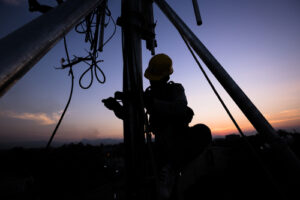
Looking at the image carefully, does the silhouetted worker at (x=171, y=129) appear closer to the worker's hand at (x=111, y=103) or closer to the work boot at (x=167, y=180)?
the work boot at (x=167, y=180)

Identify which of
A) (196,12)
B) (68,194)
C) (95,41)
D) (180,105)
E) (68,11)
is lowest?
(68,194)

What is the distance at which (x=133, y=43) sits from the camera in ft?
6.14

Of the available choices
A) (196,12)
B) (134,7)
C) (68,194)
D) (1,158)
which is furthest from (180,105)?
(1,158)

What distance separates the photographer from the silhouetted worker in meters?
1.95

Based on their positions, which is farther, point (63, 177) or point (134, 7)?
point (63, 177)

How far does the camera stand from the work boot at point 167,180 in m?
1.85

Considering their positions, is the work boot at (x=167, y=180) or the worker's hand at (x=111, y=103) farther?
the work boot at (x=167, y=180)

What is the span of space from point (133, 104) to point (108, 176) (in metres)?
26.5

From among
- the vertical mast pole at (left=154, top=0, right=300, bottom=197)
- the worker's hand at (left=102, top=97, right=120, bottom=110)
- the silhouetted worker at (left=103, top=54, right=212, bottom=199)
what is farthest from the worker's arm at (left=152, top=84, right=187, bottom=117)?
the vertical mast pole at (left=154, top=0, right=300, bottom=197)

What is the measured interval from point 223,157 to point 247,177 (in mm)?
3189

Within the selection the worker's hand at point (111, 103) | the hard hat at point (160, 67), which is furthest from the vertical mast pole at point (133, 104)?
the hard hat at point (160, 67)

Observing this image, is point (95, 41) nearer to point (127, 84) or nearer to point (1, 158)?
point (127, 84)

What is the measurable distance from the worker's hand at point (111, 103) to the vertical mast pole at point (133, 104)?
0.36ft

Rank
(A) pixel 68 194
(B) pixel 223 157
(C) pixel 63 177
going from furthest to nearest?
(C) pixel 63 177, (A) pixel 68 194, (B) pixel 223 157
